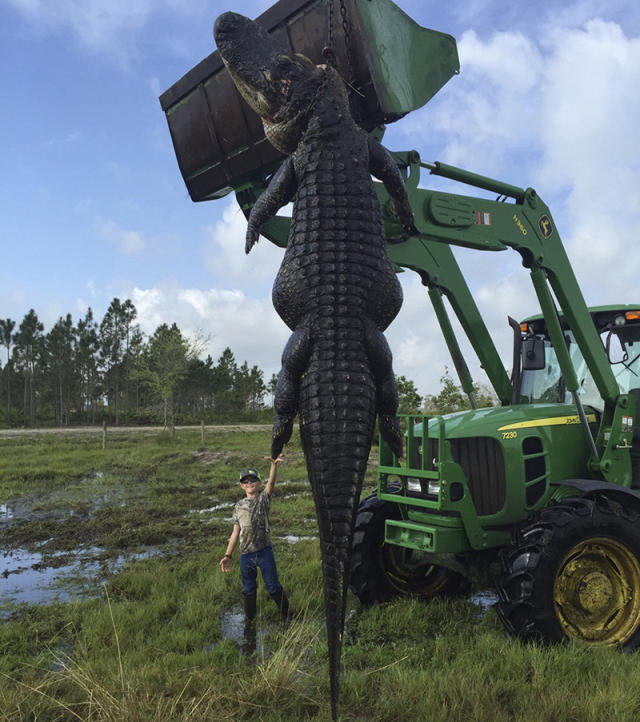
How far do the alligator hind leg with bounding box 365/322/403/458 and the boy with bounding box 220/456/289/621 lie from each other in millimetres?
3279

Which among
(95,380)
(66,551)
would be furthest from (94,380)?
(66,551)

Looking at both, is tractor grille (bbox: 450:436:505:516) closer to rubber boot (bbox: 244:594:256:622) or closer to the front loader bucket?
rubber boot (bbox: 244:594:256:622)

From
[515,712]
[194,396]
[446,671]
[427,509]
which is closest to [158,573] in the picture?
[427,509]

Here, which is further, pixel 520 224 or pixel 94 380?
pixel 94 380

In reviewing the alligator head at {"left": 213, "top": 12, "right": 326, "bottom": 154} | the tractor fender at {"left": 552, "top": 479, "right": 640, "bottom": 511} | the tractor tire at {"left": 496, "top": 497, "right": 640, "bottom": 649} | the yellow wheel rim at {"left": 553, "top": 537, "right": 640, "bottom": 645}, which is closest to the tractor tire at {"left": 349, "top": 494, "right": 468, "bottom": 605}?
the tractor tire at {"left": 496, "top": 497, "right": 640, "bottom": 649}

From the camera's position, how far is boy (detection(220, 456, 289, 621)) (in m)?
4.90

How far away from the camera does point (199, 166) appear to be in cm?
338

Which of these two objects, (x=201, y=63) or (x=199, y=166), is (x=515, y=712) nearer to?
(x=199, y=166)

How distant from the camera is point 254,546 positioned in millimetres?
4910

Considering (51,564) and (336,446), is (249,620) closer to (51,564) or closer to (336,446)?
(51,564)

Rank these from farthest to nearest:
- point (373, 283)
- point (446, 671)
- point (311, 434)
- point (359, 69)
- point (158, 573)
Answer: point (158, 573), point (446, 671), point (359, 69), point (373, 283), point (311, 434)

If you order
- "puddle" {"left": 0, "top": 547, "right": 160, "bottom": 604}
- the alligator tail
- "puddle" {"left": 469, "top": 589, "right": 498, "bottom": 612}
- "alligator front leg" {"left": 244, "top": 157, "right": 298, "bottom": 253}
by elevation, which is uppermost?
"alligator front leg" {"left": 244, "top": 157, "right": 298, "bottom": 253}

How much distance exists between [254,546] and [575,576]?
8.67 ft

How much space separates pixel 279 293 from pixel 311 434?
0.47 m
